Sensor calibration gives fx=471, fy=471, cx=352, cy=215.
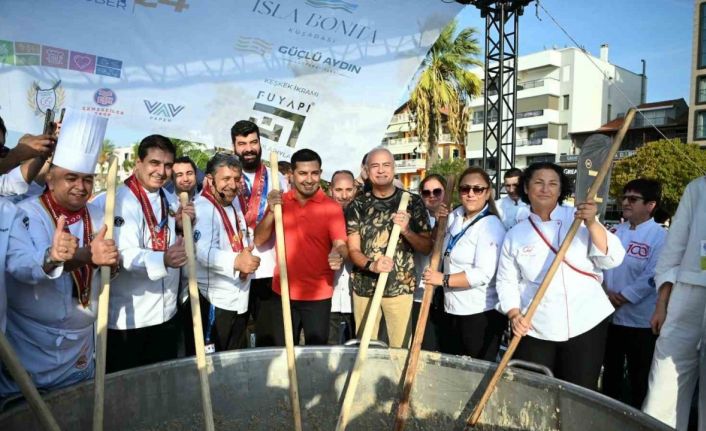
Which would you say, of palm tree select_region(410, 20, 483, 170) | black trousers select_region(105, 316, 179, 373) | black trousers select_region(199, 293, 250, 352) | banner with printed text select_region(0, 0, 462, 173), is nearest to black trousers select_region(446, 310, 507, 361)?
black trousers select_region(199, 293, 250, 352)

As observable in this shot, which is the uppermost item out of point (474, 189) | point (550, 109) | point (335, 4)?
point (550, 109)

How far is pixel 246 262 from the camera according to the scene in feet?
9.04

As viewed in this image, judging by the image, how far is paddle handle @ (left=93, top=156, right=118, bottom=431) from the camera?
171cm

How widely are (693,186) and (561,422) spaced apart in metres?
1.55

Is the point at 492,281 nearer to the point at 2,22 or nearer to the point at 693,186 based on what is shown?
the point at 693,186

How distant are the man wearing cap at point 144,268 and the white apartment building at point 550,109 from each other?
37521 millimetres

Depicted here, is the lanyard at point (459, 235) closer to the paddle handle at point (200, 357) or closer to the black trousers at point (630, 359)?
the black trousers at point (630, 359)

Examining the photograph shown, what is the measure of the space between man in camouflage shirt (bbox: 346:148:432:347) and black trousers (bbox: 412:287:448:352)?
248 mm

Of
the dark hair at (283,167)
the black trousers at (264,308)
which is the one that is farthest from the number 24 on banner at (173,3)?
the black trousers at (264,308)

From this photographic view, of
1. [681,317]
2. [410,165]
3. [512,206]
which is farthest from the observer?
[410,165]

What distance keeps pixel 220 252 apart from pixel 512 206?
2.97 m

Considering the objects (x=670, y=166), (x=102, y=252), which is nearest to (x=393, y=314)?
(x=102, y=252)

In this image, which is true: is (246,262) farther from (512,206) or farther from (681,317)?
(512,206)

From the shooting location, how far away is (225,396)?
221 cm
